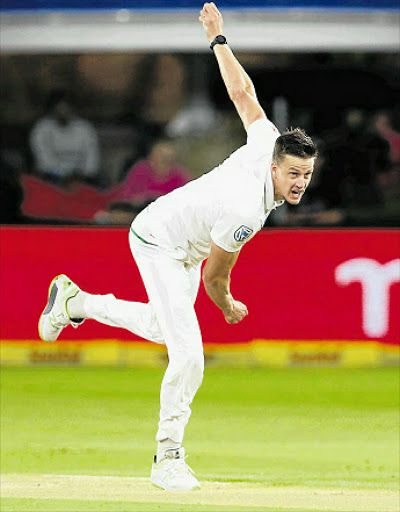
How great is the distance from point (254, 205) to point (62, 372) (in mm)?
5416

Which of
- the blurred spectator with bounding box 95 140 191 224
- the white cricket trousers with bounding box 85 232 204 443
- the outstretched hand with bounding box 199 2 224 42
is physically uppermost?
the blurred spectator with bounding box 95 140 191 224

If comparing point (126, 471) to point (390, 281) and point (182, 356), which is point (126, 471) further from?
point (390, 281)

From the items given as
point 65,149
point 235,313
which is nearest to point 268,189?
point 235,313

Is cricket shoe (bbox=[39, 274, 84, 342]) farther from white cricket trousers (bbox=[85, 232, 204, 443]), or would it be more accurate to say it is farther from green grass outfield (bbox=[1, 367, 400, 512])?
white cricket trousers (bbox=[85, 232, 204, 443])

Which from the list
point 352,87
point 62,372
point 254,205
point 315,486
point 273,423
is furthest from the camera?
point 352,87

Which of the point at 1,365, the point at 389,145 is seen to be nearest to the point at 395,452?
the point at 1,365

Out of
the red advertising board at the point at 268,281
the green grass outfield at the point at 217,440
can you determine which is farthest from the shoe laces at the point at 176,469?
the red advertising board at the point at 268,281

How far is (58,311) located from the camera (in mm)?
8086

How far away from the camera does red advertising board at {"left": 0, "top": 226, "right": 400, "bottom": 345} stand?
1178 cm

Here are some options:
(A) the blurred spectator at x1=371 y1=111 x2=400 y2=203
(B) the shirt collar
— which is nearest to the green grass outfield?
(B) the shirt collar

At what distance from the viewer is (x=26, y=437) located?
9.02 metres

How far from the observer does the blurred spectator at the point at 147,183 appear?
13.1m

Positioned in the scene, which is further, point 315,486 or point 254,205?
point 315,486

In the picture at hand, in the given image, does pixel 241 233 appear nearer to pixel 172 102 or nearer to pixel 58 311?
pixel 58 311
